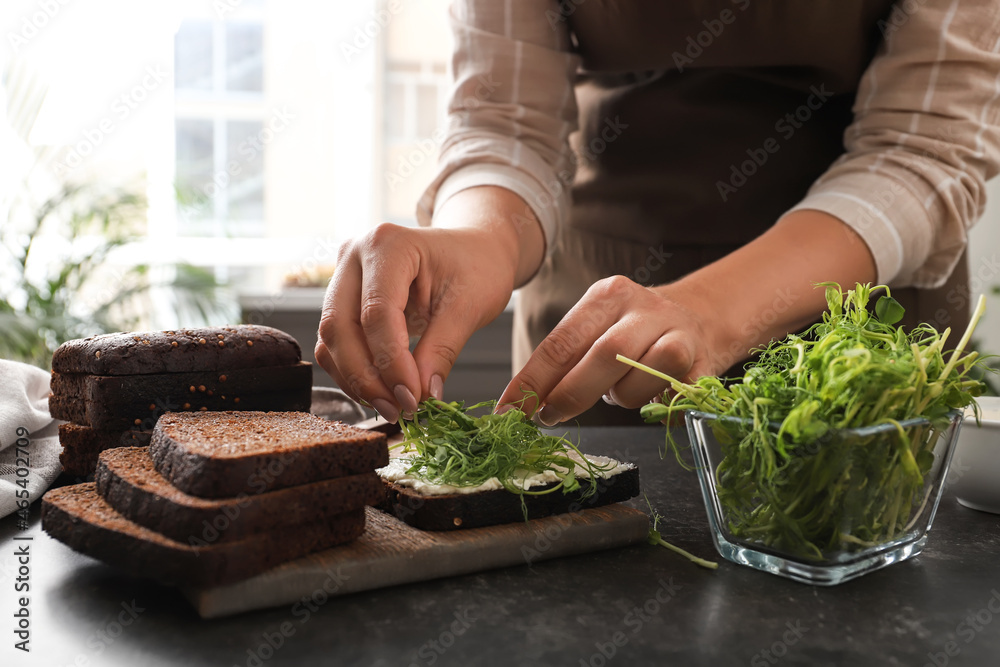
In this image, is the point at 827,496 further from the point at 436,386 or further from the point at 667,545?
the point at 436,386

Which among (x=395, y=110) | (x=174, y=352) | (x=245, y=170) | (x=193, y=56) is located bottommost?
(x=174, y=352)

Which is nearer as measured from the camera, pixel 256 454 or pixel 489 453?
pixel 256 454

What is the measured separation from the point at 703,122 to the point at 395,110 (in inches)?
115

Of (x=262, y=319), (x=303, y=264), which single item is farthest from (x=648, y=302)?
(x=303, y=264)

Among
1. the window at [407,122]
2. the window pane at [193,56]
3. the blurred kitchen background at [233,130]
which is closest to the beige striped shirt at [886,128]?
the blurred kitchen background at [233,130]

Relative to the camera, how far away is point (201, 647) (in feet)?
1.71

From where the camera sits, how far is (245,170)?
3887 mm

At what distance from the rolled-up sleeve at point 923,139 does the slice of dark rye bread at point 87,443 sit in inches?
33.7

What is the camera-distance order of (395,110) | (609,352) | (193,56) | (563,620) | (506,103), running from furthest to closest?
1. (395,110)
2. (193,56)
3. (506,103)
4. (609,352)
5. (563,620)

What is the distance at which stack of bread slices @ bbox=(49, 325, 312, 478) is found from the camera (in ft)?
2.78

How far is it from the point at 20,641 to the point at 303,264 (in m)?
3.43

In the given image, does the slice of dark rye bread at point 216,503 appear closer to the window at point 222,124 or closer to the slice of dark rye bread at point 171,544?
the slice of dark rye bread at point 171,544

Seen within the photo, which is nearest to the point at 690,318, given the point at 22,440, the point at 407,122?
the point at 22,440

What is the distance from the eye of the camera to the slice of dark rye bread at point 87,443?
847 millimetres
